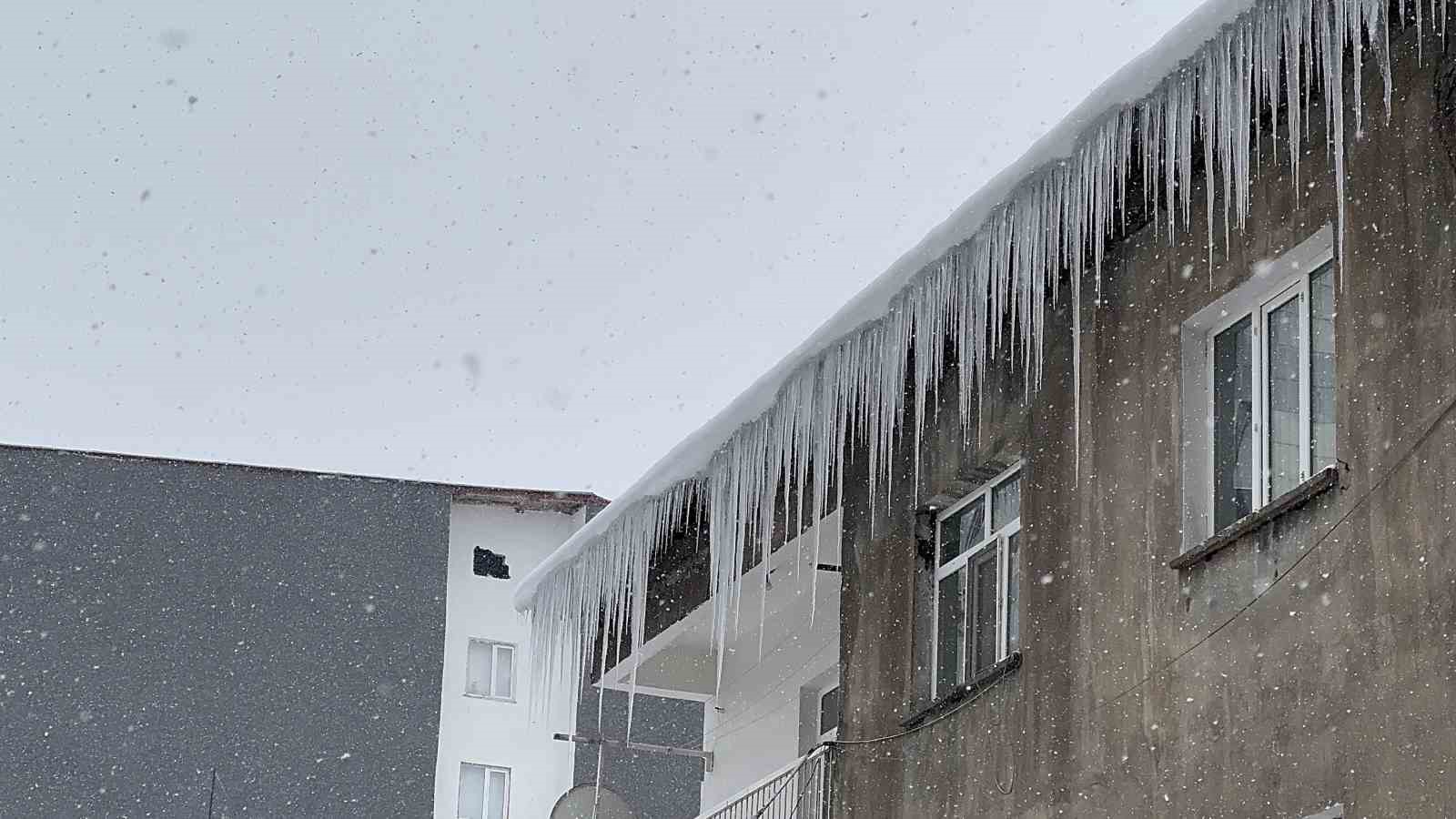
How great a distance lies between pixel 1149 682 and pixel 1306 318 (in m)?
1.51

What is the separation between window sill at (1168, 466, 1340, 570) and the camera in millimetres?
7150

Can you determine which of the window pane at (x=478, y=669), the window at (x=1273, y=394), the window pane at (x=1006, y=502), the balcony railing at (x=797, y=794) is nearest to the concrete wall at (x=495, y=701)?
the window pane at (x=478, y=669)

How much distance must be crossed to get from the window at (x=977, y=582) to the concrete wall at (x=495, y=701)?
2616 centimetres

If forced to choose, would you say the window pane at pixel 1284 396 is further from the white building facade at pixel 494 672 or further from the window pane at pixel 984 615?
the white building facade at pixel 494 672

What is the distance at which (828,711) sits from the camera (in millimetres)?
14188

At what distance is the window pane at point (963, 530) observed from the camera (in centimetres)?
1042

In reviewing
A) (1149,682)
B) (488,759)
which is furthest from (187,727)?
(1149,682)

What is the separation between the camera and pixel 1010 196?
901 centimetres

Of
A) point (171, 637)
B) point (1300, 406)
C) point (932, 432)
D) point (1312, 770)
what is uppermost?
point (171, 637)

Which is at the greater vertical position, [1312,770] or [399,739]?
[399,739]

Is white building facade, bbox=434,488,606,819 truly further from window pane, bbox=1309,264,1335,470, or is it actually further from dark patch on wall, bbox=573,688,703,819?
window pane, bbox=1309,264,1335,470

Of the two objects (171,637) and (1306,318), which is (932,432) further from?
(171,637)

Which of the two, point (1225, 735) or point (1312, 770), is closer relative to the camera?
point (1312, 770)

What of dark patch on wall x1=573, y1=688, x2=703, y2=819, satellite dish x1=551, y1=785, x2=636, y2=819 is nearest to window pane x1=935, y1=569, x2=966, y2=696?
satellite dish x1=551, y1=785, x2=636, y2=819
